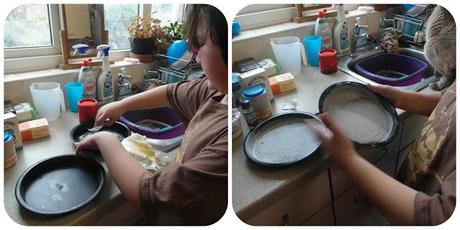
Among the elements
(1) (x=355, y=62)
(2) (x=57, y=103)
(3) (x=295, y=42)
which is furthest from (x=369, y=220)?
(2) (x=57, y=103)

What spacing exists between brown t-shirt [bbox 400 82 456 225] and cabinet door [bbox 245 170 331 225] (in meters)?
0.16

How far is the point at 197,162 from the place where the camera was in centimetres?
69

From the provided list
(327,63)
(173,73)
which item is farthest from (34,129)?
(327,63)

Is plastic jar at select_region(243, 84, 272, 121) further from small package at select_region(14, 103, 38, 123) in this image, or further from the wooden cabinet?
small package at select_region(14, 103, 38, 123)

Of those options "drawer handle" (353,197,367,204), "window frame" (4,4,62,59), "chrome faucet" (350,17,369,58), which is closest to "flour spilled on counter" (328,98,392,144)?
"drawer handle" (353,197,367,204)

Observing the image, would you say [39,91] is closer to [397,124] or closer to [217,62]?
[217,62]

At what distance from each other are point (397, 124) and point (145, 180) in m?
0.54

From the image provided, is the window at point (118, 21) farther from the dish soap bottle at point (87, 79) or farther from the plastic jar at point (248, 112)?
the plastic jar at point (248, 112)

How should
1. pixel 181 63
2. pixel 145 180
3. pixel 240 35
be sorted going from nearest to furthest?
1. pixel 145 180
2. pixel 181 63
3. pixel 240 35

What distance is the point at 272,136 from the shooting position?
85 cm

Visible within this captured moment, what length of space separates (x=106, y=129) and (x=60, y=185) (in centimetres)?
25

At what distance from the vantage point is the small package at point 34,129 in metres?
0.92

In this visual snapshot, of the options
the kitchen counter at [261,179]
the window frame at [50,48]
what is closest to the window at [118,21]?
the window frame at [50,48]

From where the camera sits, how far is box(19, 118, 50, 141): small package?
3.01 ft
